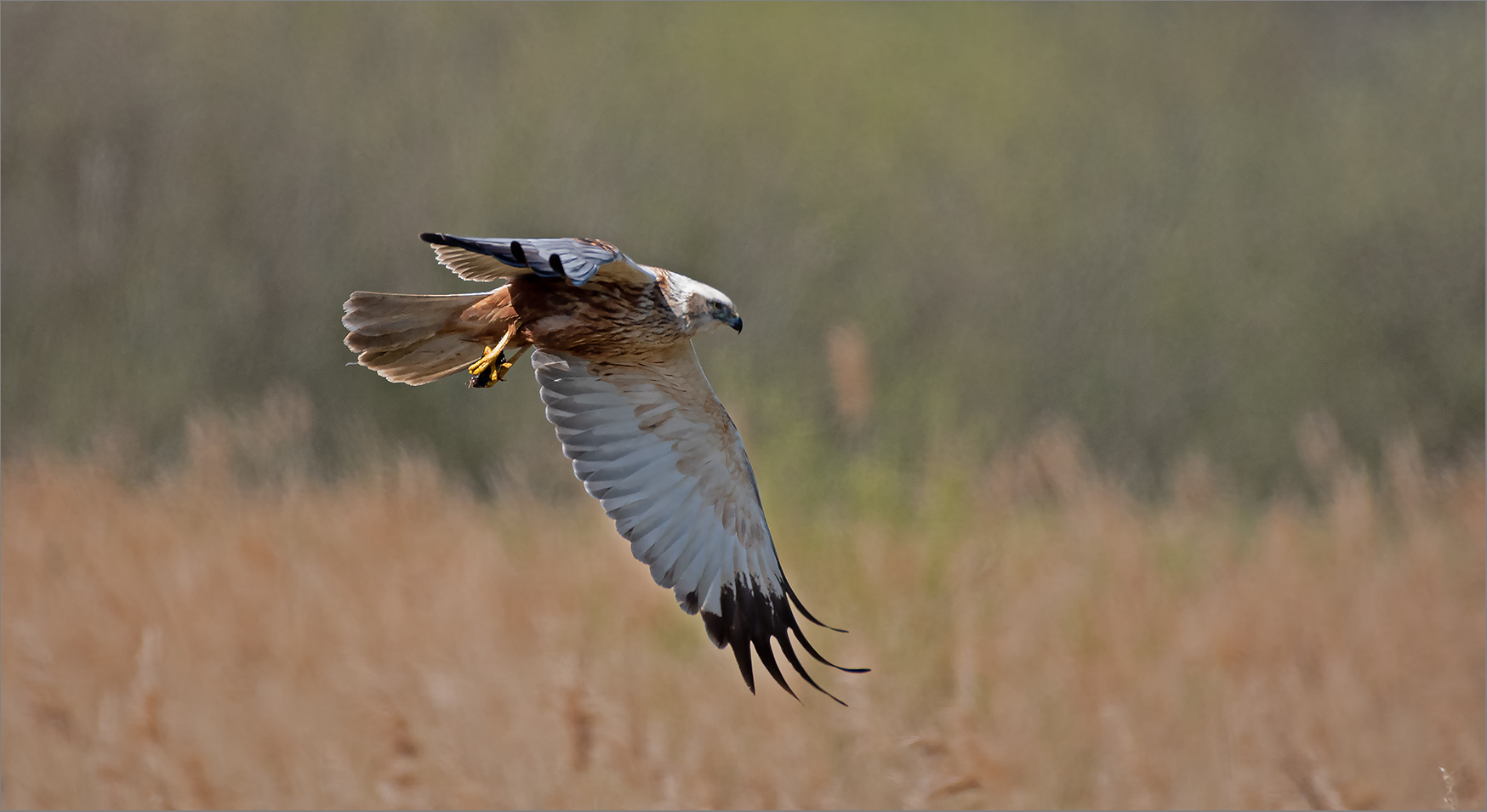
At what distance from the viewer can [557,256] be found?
11.5ft

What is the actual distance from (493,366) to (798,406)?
19.6 ft

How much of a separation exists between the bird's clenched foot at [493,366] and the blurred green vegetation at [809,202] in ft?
23.5

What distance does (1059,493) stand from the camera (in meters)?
9.82

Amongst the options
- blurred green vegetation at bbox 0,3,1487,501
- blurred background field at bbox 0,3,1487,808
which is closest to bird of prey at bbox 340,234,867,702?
blurred background field at bbox 0,3,1487,808

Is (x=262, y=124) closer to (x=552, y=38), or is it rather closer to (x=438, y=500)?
(x=552, y=38)

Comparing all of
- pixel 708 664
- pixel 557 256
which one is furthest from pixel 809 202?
pixel 557 256

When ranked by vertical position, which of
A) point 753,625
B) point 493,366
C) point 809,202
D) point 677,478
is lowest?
point 753,625

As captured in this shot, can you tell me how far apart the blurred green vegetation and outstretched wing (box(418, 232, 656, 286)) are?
288 inches

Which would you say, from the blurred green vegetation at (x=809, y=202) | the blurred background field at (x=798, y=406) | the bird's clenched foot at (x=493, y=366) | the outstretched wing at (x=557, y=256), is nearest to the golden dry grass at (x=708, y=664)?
the blurred background field at (x=798, y=406)

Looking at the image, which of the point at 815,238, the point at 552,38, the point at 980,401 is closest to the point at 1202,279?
the point at 980,401

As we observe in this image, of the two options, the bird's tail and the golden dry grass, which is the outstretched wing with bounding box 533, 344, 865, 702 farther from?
the golden dry grass

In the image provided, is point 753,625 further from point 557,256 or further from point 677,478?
point 557,256

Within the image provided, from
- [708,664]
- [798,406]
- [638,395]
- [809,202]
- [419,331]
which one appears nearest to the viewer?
[419,331]

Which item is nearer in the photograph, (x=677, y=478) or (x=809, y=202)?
(x=677, y=478)
